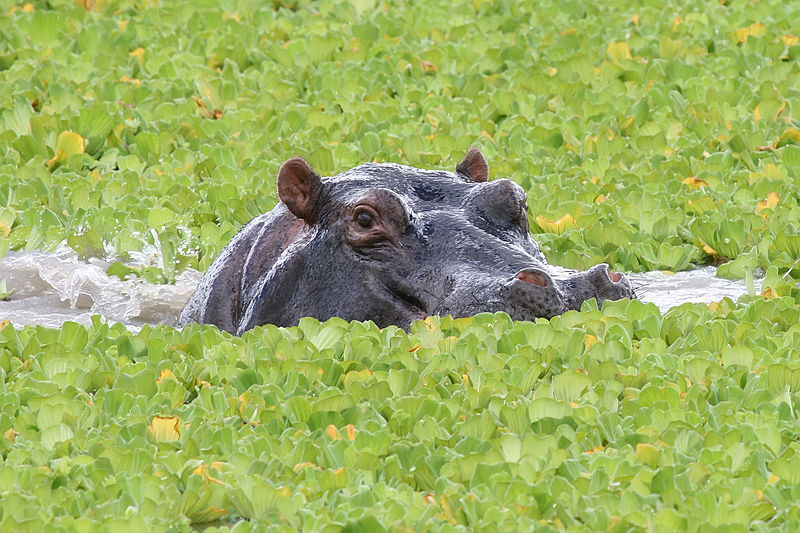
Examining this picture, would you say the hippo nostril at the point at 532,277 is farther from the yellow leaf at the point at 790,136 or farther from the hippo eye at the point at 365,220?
the yellow leaf at the point at 790,136

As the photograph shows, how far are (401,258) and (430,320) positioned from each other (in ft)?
1.28

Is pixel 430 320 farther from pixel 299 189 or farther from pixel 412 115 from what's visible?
pixel 412 115

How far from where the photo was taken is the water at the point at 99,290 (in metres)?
7.12

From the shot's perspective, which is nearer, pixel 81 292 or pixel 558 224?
pixel 81 292

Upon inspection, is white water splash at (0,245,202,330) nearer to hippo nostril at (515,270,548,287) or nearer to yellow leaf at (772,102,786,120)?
hippo nostril at (515,270,548,287)

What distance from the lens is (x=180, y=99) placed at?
10.4 metres

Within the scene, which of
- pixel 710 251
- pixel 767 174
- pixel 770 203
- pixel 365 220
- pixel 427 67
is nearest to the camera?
pixel 365 220

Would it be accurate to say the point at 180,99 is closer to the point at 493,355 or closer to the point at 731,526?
the point at 493,355

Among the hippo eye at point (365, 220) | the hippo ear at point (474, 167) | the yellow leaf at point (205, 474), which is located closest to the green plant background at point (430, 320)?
the yellow leaf at point (205, 474)

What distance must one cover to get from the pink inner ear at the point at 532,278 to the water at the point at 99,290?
181 cm

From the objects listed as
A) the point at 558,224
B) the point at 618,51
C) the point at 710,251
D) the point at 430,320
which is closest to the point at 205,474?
the point at 430,320

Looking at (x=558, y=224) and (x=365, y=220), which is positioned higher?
(x=365, y=220)

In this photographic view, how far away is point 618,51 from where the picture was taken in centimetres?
1138

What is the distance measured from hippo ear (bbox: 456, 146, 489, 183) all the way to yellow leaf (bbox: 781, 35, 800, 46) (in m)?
5.83
